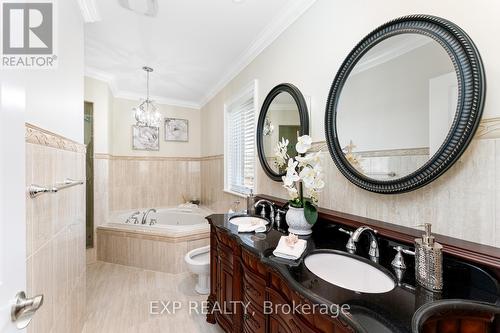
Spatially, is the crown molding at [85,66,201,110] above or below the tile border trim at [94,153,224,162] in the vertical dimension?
above

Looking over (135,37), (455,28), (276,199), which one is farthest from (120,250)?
(455,28)

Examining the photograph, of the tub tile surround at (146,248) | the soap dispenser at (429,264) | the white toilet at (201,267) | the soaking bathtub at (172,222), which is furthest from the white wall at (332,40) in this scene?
the tub tile surround at (146,248)

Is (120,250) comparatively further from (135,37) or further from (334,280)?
(334,280)

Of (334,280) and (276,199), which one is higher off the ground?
(276,199)

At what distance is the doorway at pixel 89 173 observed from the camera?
3.08 metres

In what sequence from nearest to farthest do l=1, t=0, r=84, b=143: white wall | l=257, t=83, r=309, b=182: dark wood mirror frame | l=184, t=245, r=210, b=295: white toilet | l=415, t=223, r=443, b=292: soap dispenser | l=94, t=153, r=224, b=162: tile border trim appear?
1. l=415, t=223, r=443, b=292: soap dispenser
2. l=1, t=0, r=84, b=143: white wall
3. l=257, t=83, r=309, b=182: dark wood mirror frame
4. l=184, t=245, r=210, b=295: white toilet
5. l=94, t=153, r=224, b=162: tile border trim

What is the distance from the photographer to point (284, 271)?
90cm

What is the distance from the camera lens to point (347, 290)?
30.0 inches

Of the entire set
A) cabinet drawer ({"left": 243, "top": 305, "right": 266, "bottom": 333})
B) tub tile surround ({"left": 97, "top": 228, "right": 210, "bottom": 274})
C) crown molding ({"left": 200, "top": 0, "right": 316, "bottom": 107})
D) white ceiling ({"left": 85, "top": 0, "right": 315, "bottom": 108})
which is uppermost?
white ceiling ({"left": 85, "top": 0, "right": 315, "bottom": 108})

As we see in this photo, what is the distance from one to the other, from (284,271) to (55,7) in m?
1.80

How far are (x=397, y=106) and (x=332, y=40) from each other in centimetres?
67

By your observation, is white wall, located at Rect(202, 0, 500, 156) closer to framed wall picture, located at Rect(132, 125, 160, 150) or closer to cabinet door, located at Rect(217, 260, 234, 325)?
cabinet door, located at Rect(217, 260, 234, 325)

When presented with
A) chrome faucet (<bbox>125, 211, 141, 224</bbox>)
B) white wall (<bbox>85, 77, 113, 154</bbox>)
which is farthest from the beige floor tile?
white wall (<bbox>85, 77, 113, 154</bbox>)

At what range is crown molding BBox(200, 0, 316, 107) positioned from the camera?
5.64 ft
